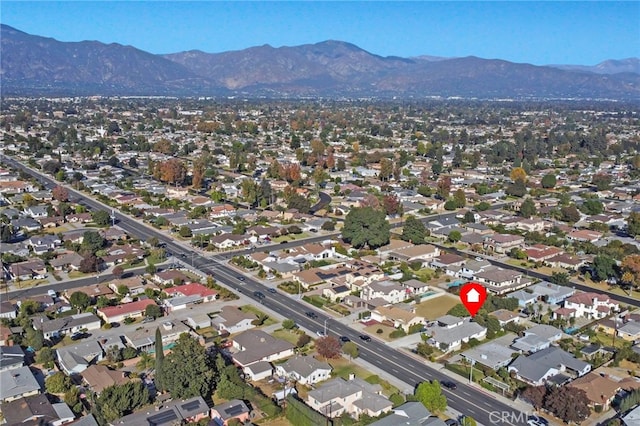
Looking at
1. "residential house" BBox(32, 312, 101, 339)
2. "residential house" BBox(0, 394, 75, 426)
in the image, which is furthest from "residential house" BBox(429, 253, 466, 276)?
"residential house" BBox(0, 394, 75, 426)

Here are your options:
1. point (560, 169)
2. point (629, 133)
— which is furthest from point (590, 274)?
point (629, 133)

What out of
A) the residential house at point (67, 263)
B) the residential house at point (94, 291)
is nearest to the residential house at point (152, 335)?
the residential house at point (94, 291)

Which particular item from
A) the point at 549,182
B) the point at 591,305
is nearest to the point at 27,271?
the point at 591,305

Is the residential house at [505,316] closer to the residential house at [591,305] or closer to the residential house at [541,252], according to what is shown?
the residential house at [591,305]

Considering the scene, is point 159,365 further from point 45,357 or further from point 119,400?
point 45,357

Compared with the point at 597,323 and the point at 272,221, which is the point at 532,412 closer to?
the point at 597,323

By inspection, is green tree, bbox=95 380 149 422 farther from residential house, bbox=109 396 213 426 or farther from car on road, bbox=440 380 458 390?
car on road, bbox=440 380 458 390
